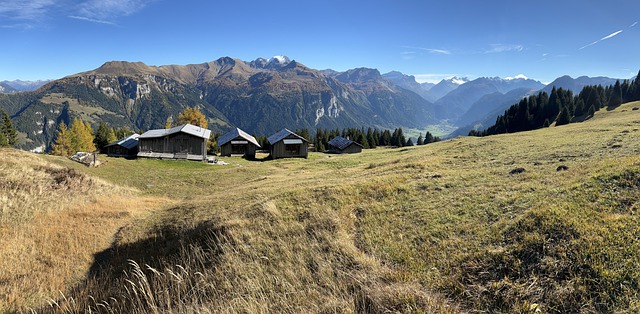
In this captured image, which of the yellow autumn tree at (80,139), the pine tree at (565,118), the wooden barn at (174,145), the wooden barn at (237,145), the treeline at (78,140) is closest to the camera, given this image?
the wooden barn at (174,145)

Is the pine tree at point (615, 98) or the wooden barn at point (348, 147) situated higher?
the pine tree at point (615, 98)

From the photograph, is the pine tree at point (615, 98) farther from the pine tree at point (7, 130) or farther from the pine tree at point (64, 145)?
the pine tree at point (7, 130)

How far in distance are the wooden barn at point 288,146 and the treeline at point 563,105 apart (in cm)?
6510

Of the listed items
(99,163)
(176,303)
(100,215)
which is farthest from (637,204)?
(99,163)

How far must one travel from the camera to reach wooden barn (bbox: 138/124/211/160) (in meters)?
49.9

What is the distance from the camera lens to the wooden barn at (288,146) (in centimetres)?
6281

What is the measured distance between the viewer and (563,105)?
86.1 metres

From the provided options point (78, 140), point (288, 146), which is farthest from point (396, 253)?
point (78, 140)

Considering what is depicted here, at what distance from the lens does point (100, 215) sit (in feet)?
53.5

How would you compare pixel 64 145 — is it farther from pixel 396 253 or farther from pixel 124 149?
pixel 396 253

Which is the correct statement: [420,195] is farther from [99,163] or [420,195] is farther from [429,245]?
[99,163]

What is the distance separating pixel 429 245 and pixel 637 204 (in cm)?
528

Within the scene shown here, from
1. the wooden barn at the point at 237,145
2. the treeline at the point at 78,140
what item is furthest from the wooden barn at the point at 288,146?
the treeline at the point at 78,140

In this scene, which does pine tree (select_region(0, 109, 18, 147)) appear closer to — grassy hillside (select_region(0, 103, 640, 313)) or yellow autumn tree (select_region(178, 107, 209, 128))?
yellow autumn tree (select_region(178, 107, 209, 128))
